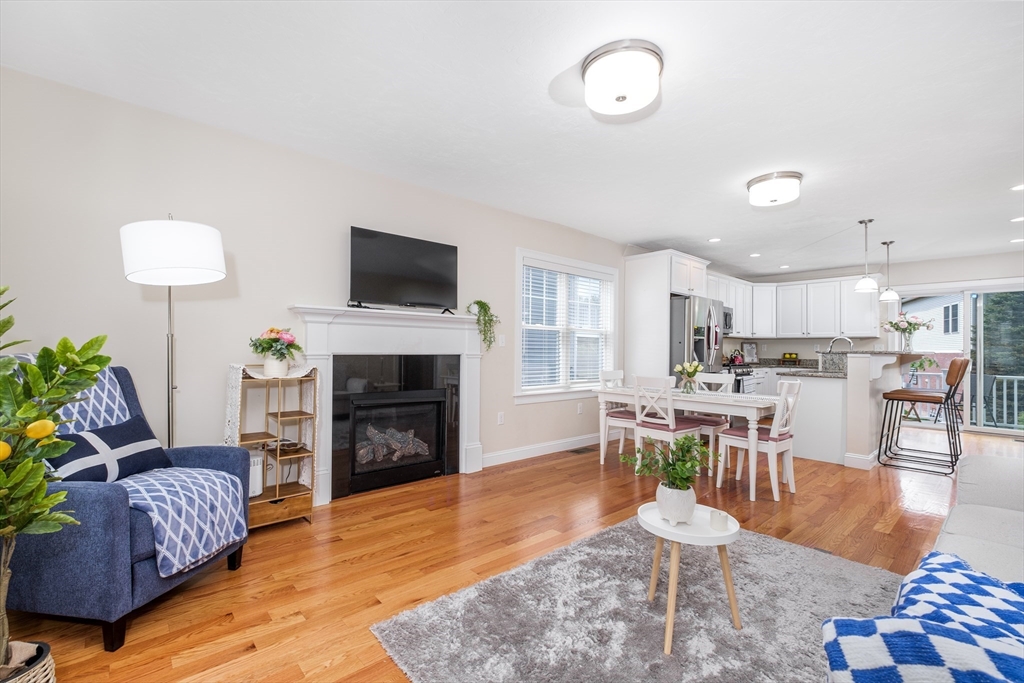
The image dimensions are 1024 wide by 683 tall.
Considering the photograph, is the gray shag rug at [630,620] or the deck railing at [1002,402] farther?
the deck railing at [1002,402]

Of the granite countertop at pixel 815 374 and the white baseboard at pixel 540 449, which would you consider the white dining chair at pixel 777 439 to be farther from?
the white baseboard at pixel 540 449

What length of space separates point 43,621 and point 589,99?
10.6 ft

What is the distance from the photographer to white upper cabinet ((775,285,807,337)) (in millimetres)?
7078

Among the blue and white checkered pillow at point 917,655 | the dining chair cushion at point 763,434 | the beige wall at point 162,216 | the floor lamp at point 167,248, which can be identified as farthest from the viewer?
the dining chair cushion at point 763,434

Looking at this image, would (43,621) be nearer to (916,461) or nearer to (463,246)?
(463,246)

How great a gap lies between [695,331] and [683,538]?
13.7 feet

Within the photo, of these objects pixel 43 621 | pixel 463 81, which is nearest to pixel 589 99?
pixel 463 81

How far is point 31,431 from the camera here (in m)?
1.03

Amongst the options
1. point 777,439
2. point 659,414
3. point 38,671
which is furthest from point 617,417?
point 38,671

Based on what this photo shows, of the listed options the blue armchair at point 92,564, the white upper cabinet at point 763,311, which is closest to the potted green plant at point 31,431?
the blue armchair at point 92,564

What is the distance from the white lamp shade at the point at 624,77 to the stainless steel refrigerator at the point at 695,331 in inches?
141

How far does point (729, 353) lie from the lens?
7594 millimetres

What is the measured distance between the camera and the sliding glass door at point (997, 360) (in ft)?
19.7

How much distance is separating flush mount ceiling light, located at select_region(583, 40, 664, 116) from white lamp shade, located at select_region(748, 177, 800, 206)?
1.77 meters
